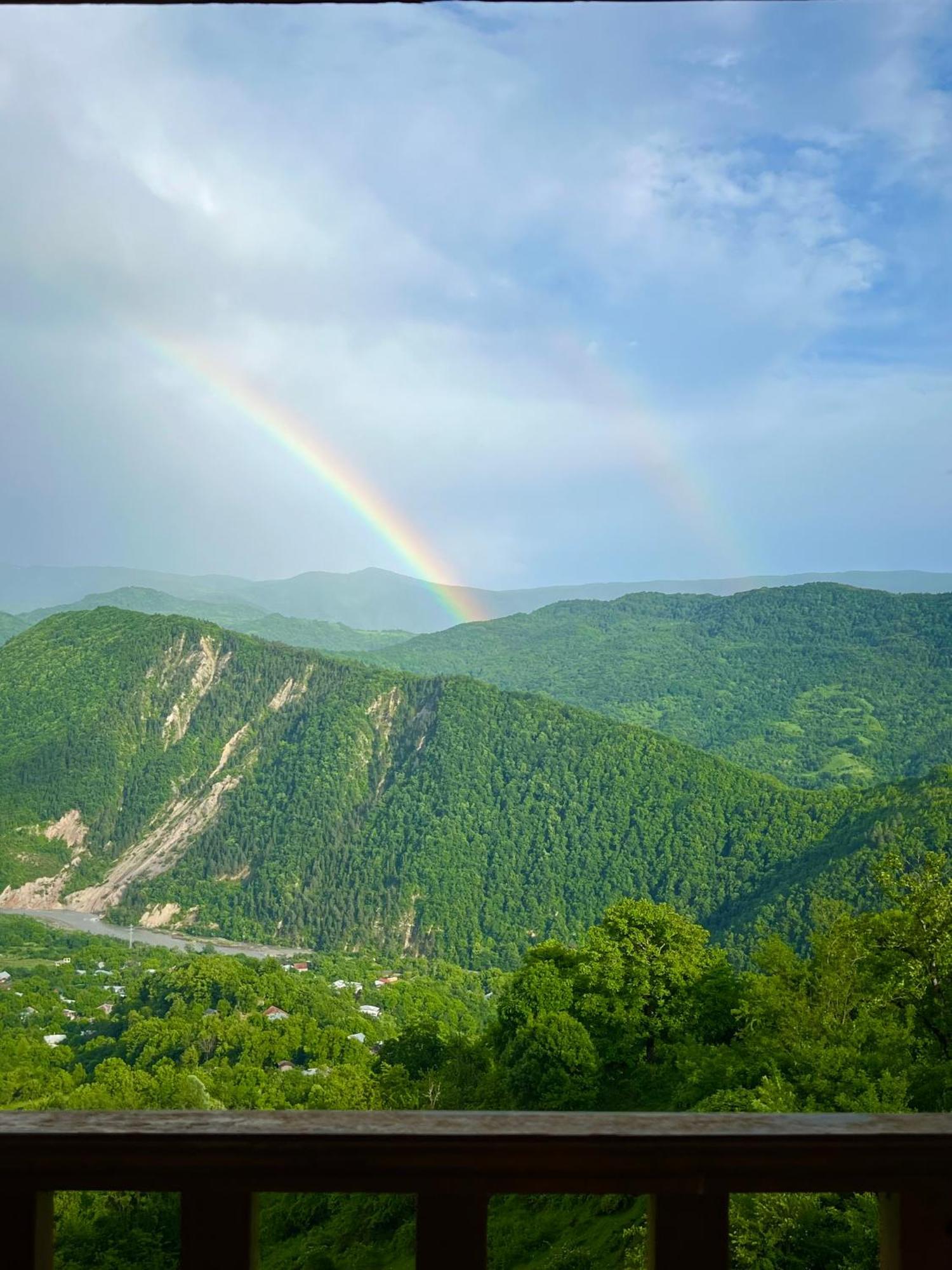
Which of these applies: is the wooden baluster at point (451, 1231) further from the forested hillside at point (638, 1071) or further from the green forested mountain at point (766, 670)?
the green forested mountain at point (766, 670)

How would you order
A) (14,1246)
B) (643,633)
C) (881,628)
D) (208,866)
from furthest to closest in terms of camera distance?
(643,633)
(881,628)
(208,866)
(14,1246)

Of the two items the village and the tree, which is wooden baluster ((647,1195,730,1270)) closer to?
the tree

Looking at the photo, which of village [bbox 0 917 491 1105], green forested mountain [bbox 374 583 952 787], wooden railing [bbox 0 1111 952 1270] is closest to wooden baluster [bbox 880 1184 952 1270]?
wooden railing [bbox 0 1111 952 1270]

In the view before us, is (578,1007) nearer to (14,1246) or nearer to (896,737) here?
(14,1246)

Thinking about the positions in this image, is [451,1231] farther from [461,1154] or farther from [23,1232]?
[23,1232]

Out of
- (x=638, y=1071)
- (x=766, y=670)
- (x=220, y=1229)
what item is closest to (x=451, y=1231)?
(x=220, y=1229)

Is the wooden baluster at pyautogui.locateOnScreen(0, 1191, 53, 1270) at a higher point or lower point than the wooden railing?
lower

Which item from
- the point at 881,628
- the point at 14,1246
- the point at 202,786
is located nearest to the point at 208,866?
the point at 202,786
